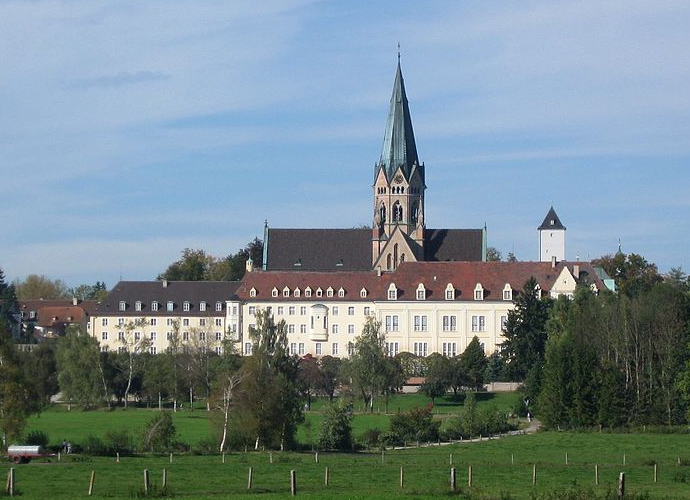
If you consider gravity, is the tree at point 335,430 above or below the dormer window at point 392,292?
below

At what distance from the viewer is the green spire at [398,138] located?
153 m

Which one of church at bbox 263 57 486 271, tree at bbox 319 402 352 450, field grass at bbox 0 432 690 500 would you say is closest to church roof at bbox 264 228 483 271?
church at bbox 263 57 486 271

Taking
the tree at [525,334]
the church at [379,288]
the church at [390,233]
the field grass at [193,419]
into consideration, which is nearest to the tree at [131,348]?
the church at [379,288]

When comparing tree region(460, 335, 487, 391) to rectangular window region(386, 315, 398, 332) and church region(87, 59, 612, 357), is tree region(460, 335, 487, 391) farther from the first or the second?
rectangular window region(386, 315, 398, 332)

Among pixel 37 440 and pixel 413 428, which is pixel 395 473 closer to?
pixel 37 440

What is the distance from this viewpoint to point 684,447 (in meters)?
69.4

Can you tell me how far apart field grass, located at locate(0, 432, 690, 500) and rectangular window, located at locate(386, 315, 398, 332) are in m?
61.8

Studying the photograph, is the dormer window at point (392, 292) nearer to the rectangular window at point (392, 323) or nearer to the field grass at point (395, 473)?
the rectangular window at point (392, 323)

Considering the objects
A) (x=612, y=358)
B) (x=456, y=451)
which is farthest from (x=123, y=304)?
(x=456, y=451)

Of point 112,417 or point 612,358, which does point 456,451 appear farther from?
point 112,417

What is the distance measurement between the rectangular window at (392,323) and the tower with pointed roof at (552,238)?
24708 mm

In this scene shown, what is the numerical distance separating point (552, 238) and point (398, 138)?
56.3 ft

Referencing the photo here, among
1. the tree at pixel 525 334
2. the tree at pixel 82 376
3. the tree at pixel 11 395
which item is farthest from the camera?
the tree at pixel 525 334

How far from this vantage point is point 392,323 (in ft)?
442
